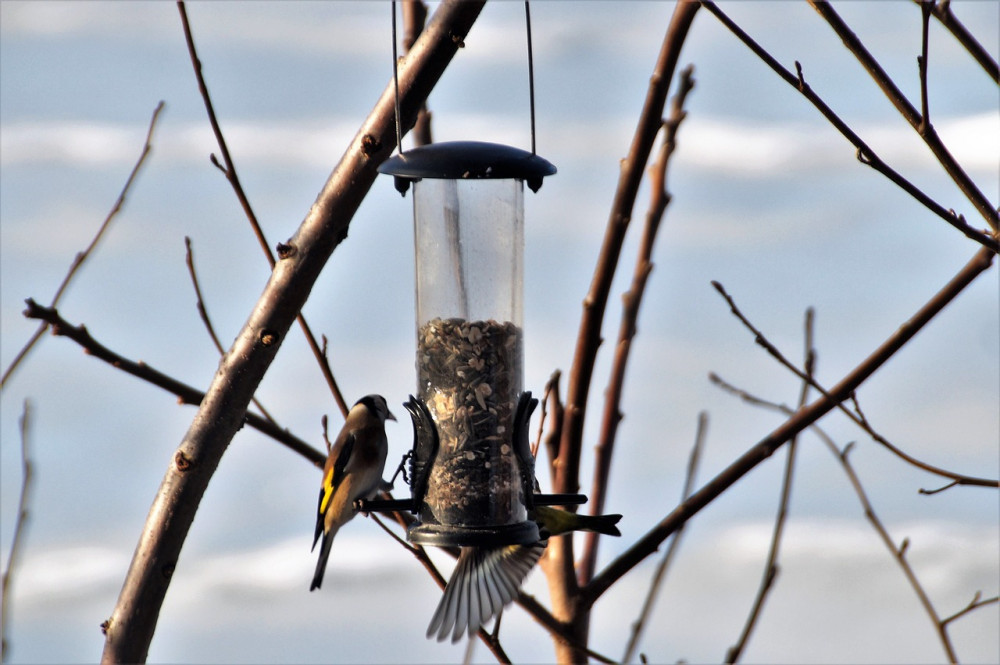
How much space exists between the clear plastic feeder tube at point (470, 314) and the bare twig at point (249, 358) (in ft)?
2.61

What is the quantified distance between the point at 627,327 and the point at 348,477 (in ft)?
4.36

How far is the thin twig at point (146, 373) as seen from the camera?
249 centimetres

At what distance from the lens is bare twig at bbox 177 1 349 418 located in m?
2.69

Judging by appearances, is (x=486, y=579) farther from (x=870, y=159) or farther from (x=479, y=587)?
(x=870, y=159)

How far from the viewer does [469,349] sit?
10.8ft

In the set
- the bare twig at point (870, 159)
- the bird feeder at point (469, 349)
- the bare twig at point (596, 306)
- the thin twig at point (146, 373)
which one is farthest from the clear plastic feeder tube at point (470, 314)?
the bare twig at point (870, 159)

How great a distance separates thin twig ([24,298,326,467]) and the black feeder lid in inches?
32.4

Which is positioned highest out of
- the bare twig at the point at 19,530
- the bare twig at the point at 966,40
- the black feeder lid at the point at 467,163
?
the black feeder lid at the point at 467,163

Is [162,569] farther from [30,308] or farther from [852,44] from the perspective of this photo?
[852,44]

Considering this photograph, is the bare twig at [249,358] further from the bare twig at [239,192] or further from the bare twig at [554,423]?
the bare twig at [554,423]

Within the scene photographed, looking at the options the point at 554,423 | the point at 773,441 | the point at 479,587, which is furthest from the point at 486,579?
the point at 773,441

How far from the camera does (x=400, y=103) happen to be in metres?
2.46

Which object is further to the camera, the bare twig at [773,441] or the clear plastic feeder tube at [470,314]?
the clear plastic feeder tube at [470,314]

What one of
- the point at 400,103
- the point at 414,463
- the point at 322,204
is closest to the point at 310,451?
the point at 414,463
